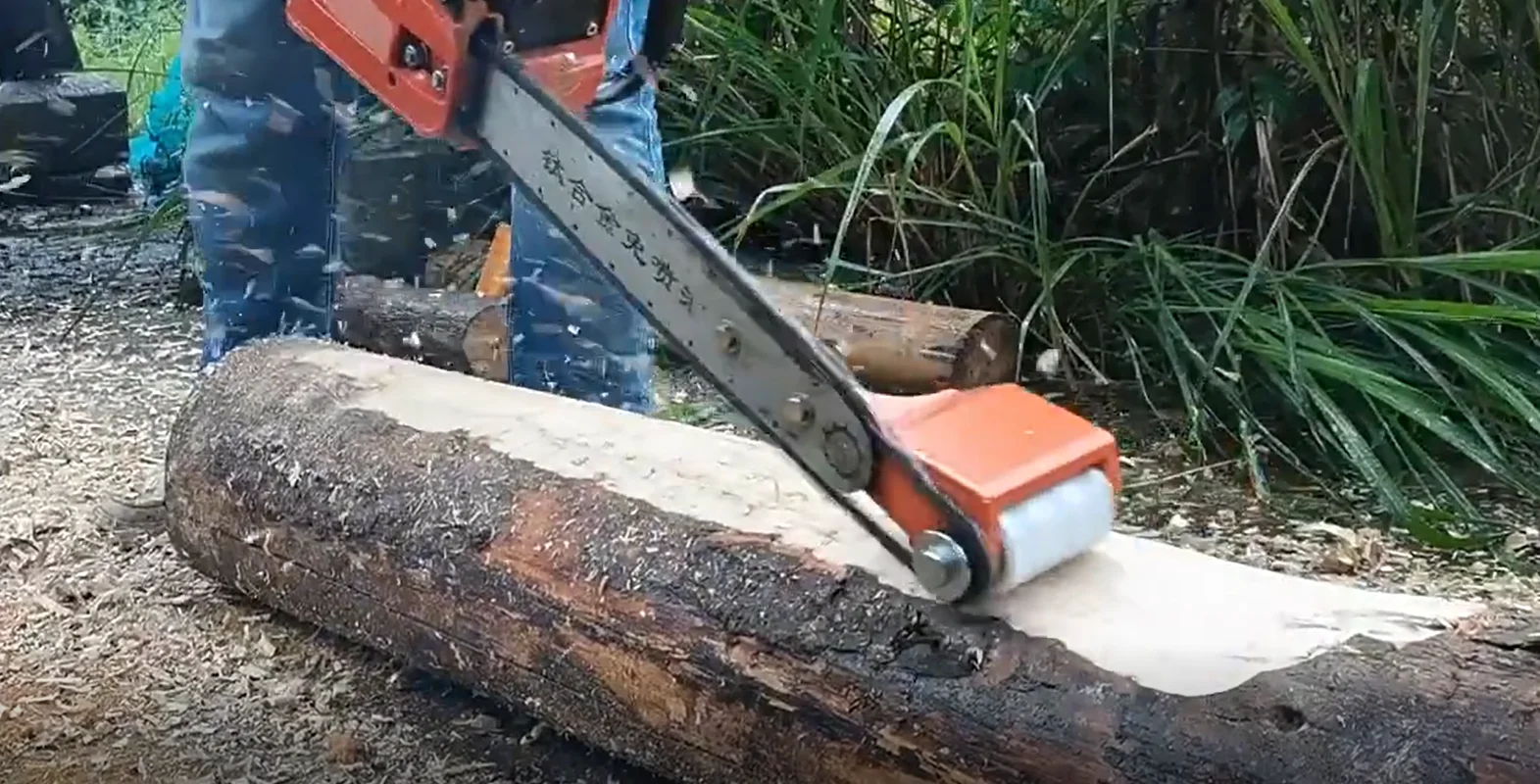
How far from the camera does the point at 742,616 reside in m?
1.22

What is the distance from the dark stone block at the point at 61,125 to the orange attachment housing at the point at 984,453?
3.23 m

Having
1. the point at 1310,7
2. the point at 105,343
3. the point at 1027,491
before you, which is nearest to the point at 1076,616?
the point at 1027,491

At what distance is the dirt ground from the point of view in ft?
4.61

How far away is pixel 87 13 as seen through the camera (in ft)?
16.4

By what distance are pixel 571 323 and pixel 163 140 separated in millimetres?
1833

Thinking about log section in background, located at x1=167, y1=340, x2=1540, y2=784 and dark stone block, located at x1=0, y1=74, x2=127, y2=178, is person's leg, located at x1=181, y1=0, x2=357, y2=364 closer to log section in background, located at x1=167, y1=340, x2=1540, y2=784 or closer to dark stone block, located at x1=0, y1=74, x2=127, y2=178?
log section in background, located at x1=167, y1=340, x2=1540, y2=784

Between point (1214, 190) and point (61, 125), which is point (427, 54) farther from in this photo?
point (61, 125)

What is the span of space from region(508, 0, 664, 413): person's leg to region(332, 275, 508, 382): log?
415 mm

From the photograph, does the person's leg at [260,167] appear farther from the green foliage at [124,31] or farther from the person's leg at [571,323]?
the green foliage at [124,31]

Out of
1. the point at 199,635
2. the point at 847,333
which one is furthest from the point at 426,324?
the point at 199,635

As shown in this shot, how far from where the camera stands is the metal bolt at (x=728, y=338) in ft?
3.72

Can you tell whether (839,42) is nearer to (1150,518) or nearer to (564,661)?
(1150,518)

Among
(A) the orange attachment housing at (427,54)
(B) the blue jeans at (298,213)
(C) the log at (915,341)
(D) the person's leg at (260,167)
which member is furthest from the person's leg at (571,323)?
(A) the orange attachment housing at (427,54)

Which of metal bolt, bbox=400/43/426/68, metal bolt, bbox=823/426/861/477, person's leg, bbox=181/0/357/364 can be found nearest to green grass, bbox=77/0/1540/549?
person's leg, bbox=181/0/357/364
